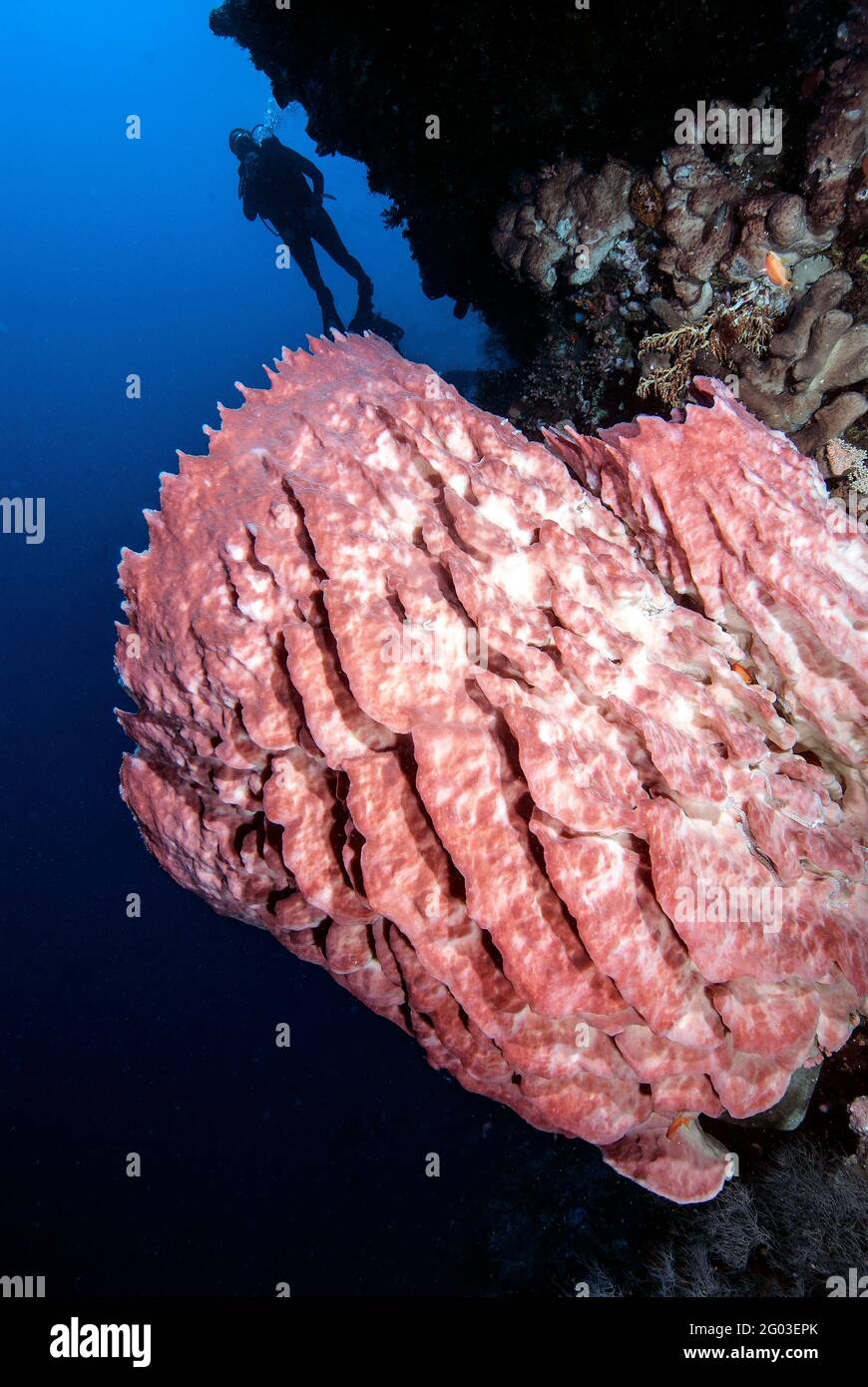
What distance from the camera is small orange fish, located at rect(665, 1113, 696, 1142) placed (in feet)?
8.35

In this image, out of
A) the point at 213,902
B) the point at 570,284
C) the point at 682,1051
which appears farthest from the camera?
the point at 570,284

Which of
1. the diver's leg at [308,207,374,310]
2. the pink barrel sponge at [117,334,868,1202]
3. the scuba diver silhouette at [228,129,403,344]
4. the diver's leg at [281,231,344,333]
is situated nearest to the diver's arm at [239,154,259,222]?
the scuba diver silhouette at [228,129,403,344]

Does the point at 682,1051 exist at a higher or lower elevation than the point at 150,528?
lower

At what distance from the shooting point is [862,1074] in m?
3.32

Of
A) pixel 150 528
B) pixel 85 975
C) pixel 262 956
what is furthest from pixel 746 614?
pixel 85 975

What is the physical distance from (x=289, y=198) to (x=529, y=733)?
1332cm

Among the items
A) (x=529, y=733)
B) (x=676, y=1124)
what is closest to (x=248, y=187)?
(x=529, y=733)

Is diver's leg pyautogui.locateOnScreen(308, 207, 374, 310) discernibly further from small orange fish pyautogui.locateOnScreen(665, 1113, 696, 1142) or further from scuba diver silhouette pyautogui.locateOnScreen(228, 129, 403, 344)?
small orange fish pyautogui.locateOnScreen(665, 1113, 696, 1142)

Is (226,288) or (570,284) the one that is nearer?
(570,284)

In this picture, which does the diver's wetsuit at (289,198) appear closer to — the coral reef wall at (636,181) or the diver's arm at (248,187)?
the diver's arm at (248,187)

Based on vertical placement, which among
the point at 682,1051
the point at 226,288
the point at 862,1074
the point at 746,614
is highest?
the point at 226,288

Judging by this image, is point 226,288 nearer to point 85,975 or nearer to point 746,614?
point 85,975
